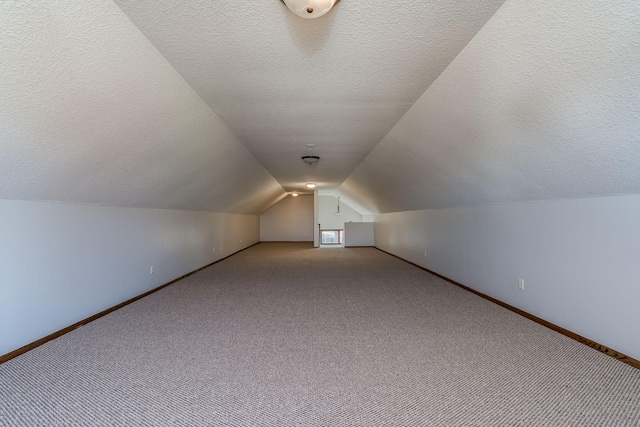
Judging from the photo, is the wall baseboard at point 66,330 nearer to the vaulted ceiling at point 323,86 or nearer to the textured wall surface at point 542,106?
the vaulted ceiling at point 323,86

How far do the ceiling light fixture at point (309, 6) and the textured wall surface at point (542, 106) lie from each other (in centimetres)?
100

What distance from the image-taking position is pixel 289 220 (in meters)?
14.4

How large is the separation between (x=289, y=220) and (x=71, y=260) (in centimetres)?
1125

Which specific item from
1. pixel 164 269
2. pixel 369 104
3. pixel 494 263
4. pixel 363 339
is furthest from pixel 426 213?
pixel 164 269

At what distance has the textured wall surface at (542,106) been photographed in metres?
1.63

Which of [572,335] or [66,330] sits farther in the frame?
[66,330]

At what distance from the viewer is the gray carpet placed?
173 cm

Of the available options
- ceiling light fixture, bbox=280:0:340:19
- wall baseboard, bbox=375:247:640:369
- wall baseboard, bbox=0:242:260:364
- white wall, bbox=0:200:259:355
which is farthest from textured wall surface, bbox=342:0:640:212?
wall baseboard, bbox=0:242:260:364

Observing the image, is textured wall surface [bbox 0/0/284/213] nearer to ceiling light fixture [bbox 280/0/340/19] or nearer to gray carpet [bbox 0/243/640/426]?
ceiling light fixture [bbox 280/0/340/19]

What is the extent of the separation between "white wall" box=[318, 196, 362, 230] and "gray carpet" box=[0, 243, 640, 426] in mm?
10818

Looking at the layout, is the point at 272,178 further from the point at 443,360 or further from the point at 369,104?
the point at 443,360

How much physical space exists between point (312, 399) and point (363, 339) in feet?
3.36

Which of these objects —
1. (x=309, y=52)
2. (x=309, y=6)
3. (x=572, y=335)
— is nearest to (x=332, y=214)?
(x=572, y=335)

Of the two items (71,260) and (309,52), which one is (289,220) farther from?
(309,52)
